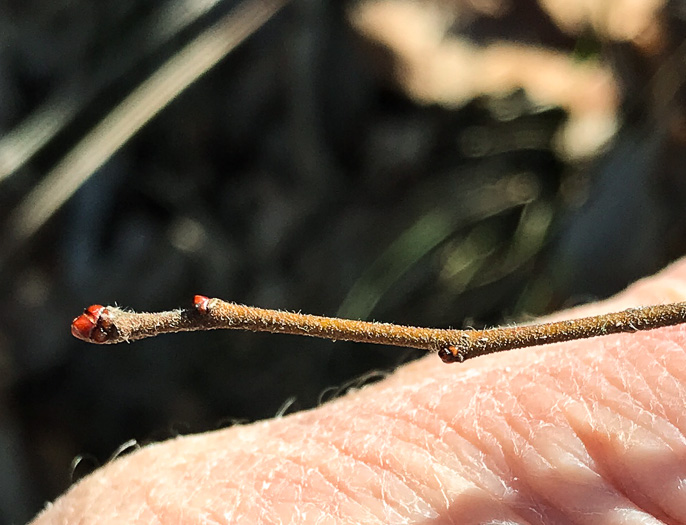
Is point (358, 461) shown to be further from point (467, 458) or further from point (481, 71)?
point (481, 71)

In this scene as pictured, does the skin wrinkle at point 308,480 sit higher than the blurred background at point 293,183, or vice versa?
the blurred background at point 293,183

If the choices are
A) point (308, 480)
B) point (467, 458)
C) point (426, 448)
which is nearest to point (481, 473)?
point (467, 458)

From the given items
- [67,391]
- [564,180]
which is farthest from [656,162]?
[67,391]

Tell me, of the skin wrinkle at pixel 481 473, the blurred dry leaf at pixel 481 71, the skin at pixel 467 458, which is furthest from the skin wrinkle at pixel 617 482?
the blurred dry leaf at pixel 481 71

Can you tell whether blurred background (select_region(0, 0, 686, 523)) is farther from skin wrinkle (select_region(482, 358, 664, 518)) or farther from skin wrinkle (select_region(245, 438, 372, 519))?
skin wrinkle (select_region(482, 358, 664, 518))

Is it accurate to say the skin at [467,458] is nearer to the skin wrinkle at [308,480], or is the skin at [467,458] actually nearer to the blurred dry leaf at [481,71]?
the skin wrinkle at [308,480]

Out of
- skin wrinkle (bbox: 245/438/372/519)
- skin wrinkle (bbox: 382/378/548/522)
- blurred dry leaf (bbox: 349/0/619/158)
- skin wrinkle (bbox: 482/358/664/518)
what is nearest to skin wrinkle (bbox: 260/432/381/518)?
skin wrinkle (bbox: 245/438/372/519)
